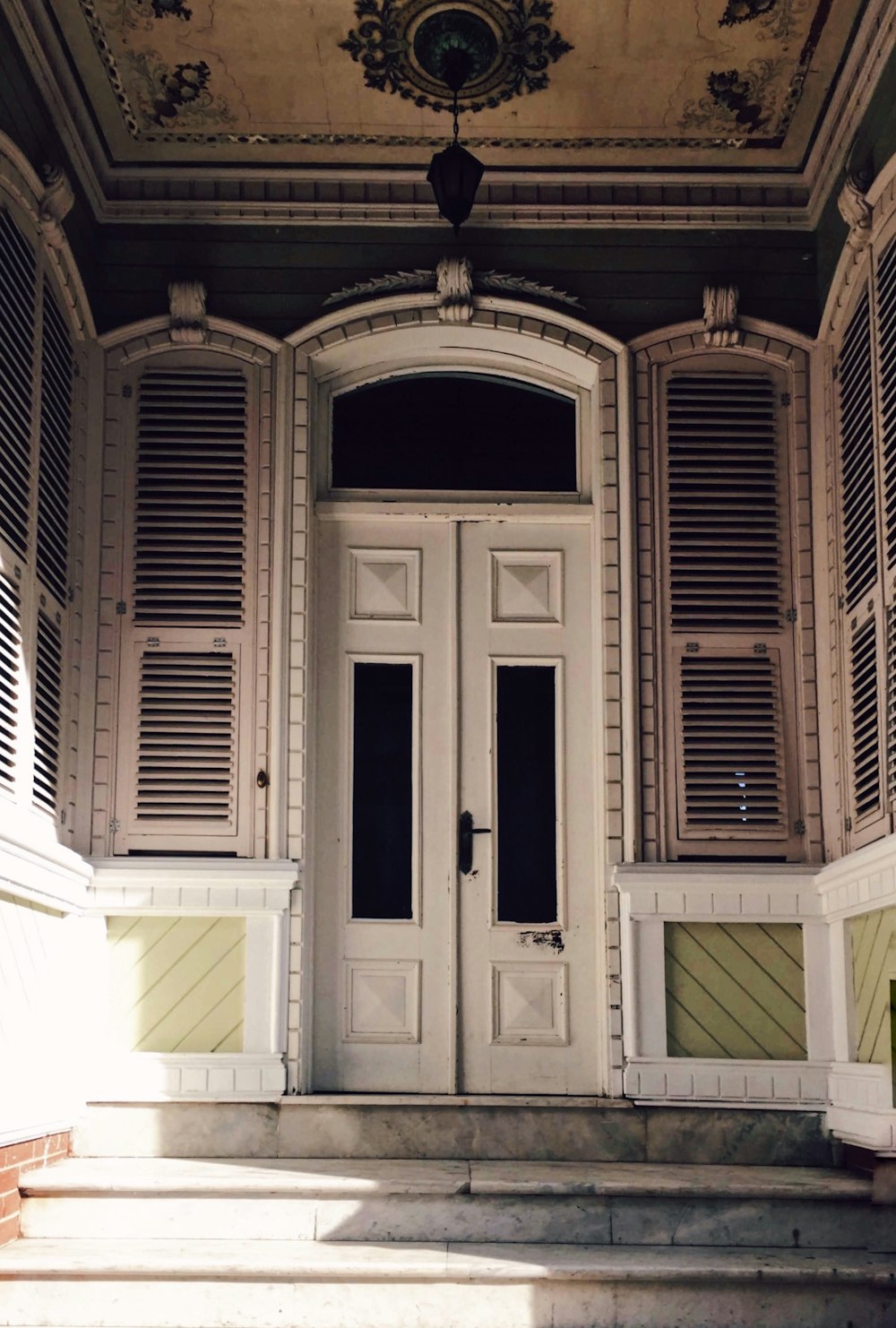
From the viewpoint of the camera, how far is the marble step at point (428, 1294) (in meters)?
4.86

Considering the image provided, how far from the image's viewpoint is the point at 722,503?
6.67 metres

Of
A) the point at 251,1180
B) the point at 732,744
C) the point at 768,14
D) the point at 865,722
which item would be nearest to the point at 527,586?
the point at 732,744

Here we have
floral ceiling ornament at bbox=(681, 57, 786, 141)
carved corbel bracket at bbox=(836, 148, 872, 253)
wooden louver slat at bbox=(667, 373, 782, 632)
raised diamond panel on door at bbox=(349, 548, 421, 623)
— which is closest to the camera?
carved corbel bracket at bbox=(836, 148, 872, 253)

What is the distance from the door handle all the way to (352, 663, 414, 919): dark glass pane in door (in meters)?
0.19

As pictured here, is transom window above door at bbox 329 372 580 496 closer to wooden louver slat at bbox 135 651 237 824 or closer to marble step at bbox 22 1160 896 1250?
wooden louver slat at bbox 135 651 237 824

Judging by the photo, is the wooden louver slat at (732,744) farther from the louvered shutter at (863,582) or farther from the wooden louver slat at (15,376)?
the wooden louver slat at (15,376)

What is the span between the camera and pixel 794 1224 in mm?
5270

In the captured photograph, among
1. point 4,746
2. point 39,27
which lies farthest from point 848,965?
point 39,27

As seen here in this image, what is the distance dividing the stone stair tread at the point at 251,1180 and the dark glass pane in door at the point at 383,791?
1.17 metres

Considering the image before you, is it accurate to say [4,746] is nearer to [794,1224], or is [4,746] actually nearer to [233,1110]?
[233,1110]

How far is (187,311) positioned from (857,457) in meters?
2.63

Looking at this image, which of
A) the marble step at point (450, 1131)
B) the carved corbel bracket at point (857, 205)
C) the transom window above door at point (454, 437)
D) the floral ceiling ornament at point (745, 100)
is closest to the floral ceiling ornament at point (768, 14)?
the floral ceiling ornament at point (745, 100)

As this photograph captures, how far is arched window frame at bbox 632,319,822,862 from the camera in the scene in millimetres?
6375

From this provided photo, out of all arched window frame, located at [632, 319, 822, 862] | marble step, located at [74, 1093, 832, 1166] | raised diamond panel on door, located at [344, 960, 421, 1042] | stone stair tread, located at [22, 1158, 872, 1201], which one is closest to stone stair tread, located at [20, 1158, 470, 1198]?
stone stair tread, located at [22, 1158, 872, 1201]
